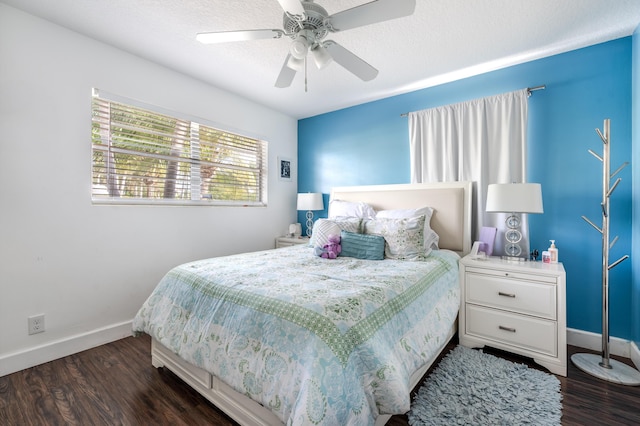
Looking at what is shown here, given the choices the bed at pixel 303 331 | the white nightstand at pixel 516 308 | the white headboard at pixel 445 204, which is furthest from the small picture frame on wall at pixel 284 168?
the white nightstand at pixel 516 308

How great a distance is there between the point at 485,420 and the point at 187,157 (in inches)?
131

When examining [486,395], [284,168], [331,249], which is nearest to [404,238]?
[331,249]

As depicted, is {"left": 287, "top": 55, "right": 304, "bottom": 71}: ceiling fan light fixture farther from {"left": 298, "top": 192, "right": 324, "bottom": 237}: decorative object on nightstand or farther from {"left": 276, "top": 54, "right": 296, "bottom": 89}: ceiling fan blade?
{"left": 298, "top": 192, "right": 324, "bottom": 237}: decorative object on nightstand

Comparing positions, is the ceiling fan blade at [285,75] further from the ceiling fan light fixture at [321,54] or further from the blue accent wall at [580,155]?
the blue accent wall at [580,155]

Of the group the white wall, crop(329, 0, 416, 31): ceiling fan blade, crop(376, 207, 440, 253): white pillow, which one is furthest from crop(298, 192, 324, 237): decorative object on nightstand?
crop(329, 0, 416, 31): ceiling fan blade

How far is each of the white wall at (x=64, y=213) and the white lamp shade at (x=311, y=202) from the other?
1522mm

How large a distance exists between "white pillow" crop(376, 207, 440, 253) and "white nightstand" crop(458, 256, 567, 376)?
1.15 feet

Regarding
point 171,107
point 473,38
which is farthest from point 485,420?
point 171,107

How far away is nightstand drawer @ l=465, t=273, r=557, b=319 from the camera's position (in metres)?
2.03

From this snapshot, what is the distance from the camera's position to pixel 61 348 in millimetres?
2205

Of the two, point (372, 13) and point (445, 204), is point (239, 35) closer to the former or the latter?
point (372, 13)

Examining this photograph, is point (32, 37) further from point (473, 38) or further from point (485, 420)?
point (485, 420)

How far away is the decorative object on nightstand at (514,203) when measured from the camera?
2.21 meters

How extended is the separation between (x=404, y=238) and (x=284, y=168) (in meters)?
2.39
